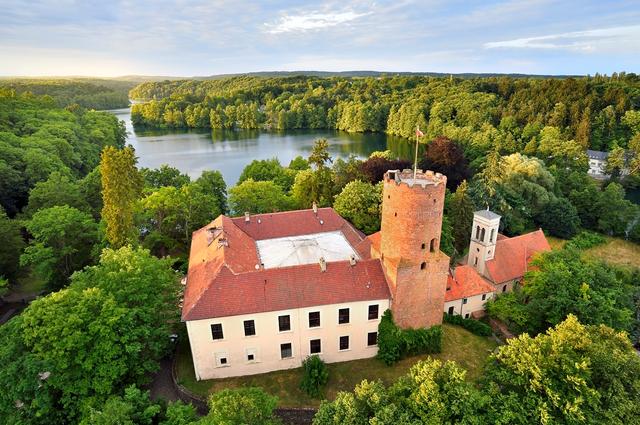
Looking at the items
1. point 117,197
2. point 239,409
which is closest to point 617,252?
point 239,409

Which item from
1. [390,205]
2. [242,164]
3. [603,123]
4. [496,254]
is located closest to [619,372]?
[390,205]

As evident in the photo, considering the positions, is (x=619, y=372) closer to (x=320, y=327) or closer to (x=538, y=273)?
(x=538, y=273)

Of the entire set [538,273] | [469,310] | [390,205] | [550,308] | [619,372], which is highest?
[390,205]

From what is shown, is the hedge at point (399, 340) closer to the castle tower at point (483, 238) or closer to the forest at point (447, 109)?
the castle tower at point (483, 238)

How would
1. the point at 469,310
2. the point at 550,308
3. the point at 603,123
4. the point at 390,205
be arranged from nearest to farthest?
the point at 390,205, the point at 550,308, the point at 469,310, the point at 603,123

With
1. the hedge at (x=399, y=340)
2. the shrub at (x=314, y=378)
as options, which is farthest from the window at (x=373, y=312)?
the shrub at (x=314, y=378)

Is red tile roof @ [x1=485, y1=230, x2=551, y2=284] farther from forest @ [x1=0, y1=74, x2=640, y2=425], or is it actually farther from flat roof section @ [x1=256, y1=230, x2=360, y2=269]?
flat roof section @ [x1=256, y1=230, x2=360, y2=269]

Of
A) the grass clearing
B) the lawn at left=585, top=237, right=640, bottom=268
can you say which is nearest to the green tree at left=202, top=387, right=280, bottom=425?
the lawn at left=585, top=237, right=640, bottom=268

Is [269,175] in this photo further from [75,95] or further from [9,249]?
[75,95]
